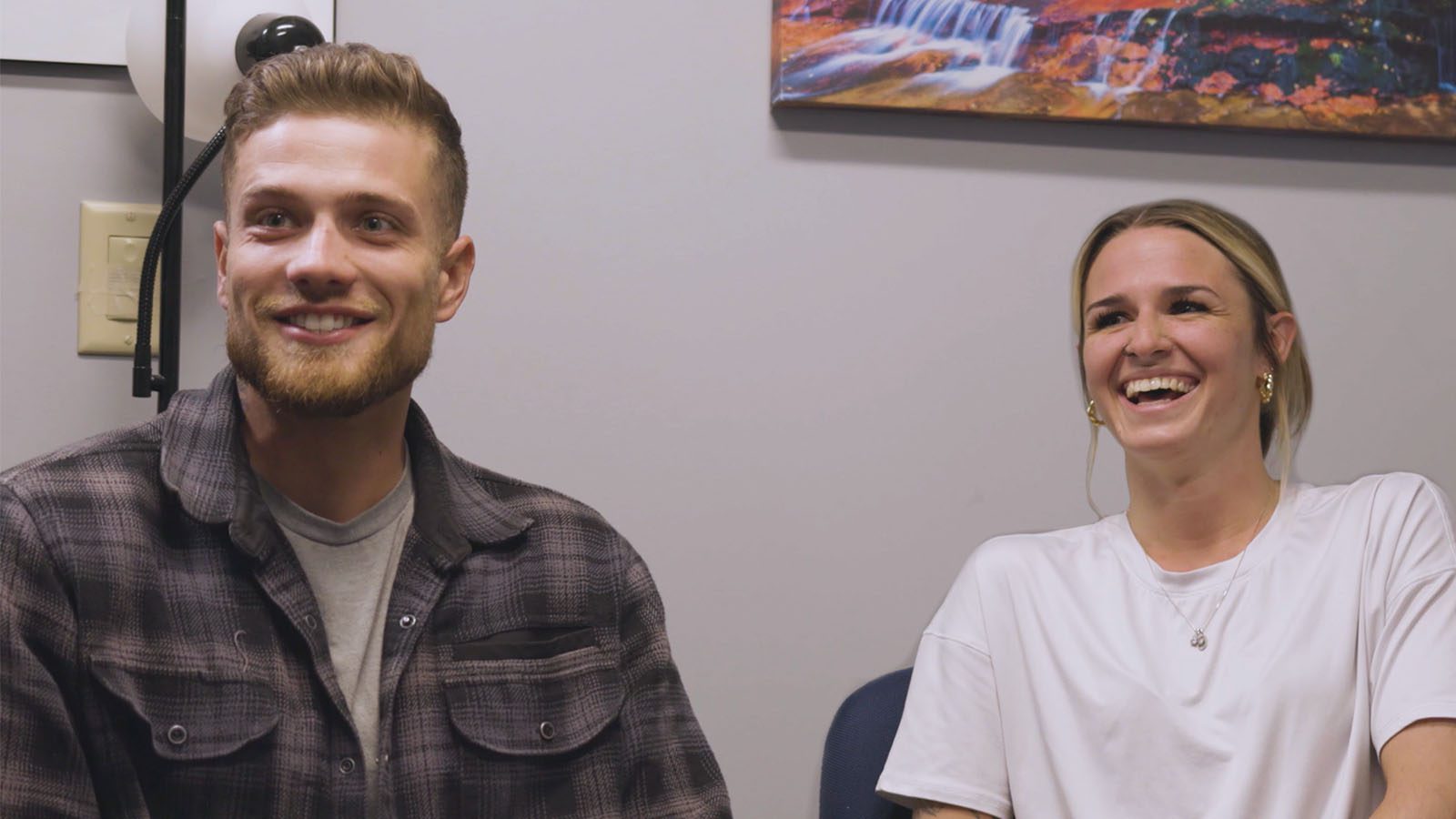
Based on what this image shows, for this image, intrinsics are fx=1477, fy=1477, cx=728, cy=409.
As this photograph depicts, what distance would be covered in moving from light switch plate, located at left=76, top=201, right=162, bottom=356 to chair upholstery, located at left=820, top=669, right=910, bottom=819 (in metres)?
0.97

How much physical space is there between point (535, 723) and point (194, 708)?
288mm

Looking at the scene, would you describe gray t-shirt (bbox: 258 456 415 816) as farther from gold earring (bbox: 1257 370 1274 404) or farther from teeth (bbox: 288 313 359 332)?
gold earring (bbox: 1257 370 1274 404)

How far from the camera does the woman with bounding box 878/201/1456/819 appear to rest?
1.50 meters

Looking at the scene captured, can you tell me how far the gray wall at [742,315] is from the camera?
6.25 ft

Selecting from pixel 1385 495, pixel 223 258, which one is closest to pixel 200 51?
pixel 223 258

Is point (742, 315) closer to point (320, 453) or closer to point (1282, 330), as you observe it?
point (1282, 330)

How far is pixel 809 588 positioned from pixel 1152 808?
0.57m

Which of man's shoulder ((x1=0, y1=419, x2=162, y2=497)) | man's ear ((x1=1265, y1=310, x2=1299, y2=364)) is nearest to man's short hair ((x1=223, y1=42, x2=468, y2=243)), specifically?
man's shoulder ((x1=0, y1=419, x2=162, y2=497))

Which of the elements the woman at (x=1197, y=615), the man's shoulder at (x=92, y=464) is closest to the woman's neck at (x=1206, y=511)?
the woman at (x=1197, y=615)

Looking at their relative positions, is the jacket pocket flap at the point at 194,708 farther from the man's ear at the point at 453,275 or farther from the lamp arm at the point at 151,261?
the lamp arm at the point at 151,261

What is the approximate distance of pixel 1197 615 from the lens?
1.60 metres

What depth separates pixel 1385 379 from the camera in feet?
6.88

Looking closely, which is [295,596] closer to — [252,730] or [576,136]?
[252,730]

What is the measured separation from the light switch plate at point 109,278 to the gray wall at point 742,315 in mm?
27
